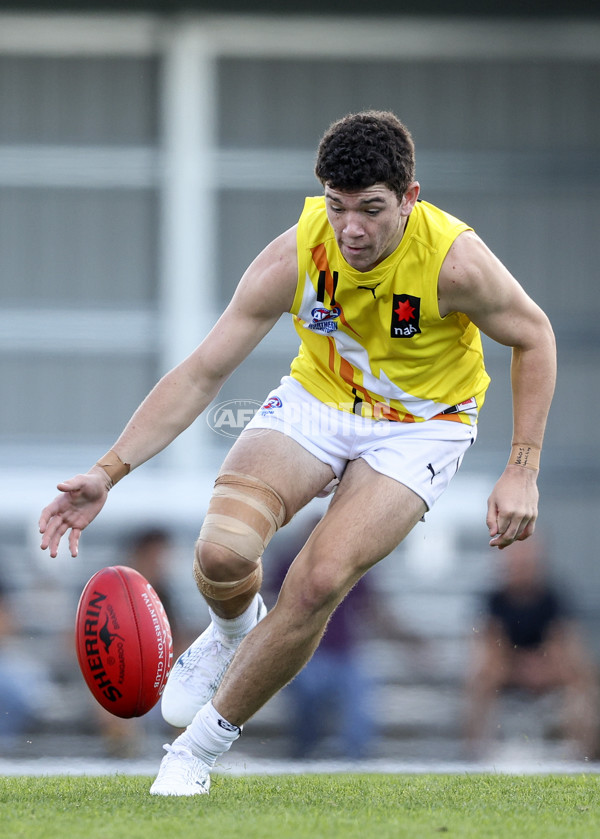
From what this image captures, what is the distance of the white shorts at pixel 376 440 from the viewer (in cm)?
406

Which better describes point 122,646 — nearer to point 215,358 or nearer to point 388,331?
point 215,358

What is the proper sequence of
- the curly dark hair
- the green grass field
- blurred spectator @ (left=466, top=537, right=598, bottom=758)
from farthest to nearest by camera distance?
blurred spectator @ (left=466, top=537, right=598, bottom=758) < the curly dark hair < the green grass field

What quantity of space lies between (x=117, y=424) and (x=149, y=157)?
207cm

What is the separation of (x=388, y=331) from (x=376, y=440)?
0.38 meters

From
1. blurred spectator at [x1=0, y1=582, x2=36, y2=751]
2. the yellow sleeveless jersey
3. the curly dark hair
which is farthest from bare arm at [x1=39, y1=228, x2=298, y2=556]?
blurred spectator at [x1=0, y1=582, x2=36, y2=751]

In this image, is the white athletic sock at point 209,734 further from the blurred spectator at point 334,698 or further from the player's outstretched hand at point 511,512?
the blurred spectator at point 334,698

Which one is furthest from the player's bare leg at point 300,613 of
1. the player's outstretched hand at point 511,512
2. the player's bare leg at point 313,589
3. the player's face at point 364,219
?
the player's face at point 364,219

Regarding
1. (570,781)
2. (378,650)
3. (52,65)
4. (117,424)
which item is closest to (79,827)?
(570,781)

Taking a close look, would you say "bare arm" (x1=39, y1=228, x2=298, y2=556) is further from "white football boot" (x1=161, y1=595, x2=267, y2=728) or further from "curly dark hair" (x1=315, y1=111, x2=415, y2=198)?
"white football boot" (x1=161, y1=595, x2=267, y2=728)

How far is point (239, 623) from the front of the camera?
4.29m

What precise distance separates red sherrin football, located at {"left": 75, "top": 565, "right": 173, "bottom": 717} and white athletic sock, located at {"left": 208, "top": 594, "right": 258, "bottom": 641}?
7.0 inches

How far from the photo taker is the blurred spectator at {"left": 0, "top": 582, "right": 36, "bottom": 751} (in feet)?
23.8

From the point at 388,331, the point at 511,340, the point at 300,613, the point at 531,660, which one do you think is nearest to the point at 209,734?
the point at 300,613

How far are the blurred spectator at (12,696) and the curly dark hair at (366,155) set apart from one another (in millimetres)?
4526
